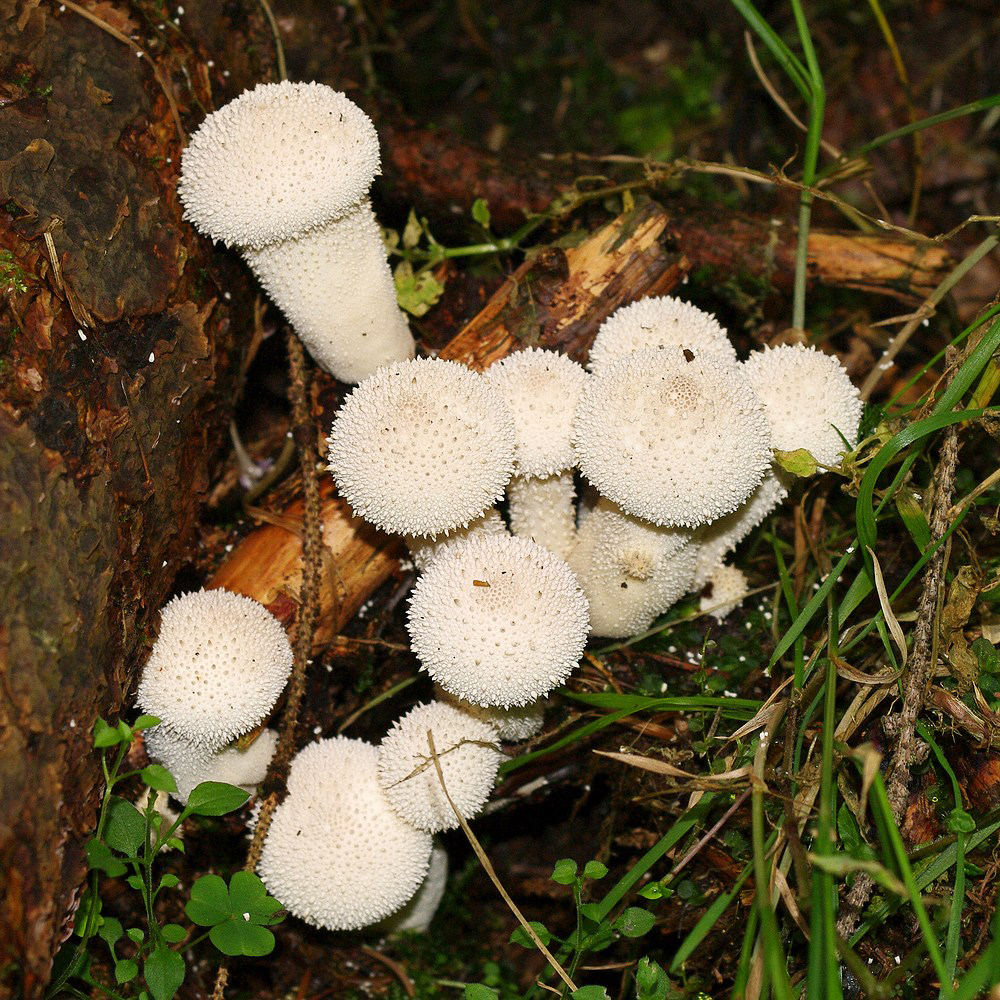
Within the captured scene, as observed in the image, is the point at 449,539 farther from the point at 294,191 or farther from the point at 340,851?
the point at 294,191

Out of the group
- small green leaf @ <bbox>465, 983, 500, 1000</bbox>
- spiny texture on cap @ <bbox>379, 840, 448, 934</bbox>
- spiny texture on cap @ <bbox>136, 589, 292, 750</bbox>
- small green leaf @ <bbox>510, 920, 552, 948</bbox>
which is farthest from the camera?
spiny texture on cap @ <bbox>379, 840, 448, 934</bbox>

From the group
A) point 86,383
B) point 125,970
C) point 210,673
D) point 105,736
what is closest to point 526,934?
point 125,970

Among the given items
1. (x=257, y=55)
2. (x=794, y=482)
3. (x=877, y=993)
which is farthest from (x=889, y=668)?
(x=257, y=55)

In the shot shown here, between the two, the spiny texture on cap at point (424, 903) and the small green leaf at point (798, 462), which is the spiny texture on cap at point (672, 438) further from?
the spiny texture on cap at point (424, 903)

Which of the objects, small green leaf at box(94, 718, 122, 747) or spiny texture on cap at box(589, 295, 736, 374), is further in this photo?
spiny texture on cap at box(589, 295, 736, 374)

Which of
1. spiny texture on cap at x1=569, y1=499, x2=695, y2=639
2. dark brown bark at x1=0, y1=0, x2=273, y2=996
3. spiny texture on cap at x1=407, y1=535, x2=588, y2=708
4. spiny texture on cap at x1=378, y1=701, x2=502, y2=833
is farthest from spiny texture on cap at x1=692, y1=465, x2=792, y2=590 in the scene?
dark brown bark at x1=0, y1=0, x2=273, y2=996

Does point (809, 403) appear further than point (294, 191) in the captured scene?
Yes

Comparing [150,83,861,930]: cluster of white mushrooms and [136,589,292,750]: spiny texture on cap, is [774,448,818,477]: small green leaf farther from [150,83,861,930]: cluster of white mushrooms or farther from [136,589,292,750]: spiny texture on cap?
[136,589,292,750]: spiny texture on cap
